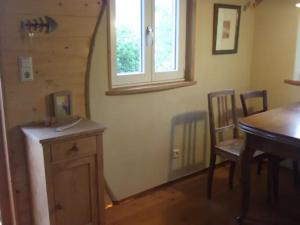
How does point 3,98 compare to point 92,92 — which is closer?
point 3,98

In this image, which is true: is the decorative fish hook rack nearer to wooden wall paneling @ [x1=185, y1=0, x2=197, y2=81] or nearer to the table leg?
wooden wall paneling @ [x1=185, y1=0, x2=197, y2=81]

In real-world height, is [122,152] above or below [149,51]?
below

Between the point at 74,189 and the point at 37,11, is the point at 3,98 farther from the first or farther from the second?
the point at 74,189

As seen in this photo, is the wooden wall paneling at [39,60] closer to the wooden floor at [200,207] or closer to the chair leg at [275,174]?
the wooden floor at [200,207]

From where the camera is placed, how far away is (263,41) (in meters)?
3.51

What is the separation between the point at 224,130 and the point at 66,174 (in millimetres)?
1525

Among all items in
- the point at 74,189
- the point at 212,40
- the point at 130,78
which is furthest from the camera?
the point at 212,40

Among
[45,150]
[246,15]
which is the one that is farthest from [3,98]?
[246,15]

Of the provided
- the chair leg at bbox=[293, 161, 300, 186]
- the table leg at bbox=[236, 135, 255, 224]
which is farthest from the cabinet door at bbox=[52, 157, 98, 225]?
the chair leg at bbox=[293, 161, 300, 186]

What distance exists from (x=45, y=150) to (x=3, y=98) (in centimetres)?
46

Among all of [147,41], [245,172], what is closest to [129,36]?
[147,41]

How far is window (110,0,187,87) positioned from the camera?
100 inches

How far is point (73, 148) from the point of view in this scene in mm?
1915

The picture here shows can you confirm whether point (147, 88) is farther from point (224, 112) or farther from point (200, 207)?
point (200, 207)
